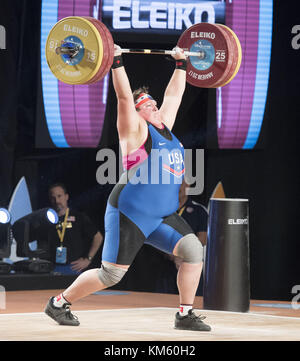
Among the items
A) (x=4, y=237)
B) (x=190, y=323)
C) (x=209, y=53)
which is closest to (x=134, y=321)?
(x=190, y=323)

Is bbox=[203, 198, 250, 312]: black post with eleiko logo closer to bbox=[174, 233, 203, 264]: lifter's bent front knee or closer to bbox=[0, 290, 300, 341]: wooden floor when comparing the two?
bbox=[0, 290, 300, 341]: wooden floor

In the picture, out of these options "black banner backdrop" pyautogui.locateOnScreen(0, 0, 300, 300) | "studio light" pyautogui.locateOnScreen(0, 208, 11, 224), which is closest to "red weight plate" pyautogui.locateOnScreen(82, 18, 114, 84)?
"black banner backdrop" pyautogui.locateOnScreen(0, 0, 300, 300)

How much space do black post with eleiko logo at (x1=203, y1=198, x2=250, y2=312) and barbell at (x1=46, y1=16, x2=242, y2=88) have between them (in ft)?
4.60

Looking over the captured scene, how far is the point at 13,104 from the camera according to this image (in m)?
9.94

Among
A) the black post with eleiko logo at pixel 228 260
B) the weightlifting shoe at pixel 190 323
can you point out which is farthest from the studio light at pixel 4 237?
the weightlifting shoe at pixel 190 323

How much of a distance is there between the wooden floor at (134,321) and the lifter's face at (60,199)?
1.39 metres

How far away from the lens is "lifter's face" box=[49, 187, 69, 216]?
985 centimetres

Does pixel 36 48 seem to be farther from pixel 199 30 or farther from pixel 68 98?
pixel 199 30

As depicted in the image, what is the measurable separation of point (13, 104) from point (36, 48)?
2.51 feet

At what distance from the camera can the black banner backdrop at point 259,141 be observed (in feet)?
30.9

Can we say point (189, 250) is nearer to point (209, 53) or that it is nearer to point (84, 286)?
point (84, 286)

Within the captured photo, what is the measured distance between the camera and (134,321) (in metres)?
6.44

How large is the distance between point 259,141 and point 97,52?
3949 mm

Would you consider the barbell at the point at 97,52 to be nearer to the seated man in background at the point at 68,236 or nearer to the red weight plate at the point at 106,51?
the red weight plate at the point at 106,51
